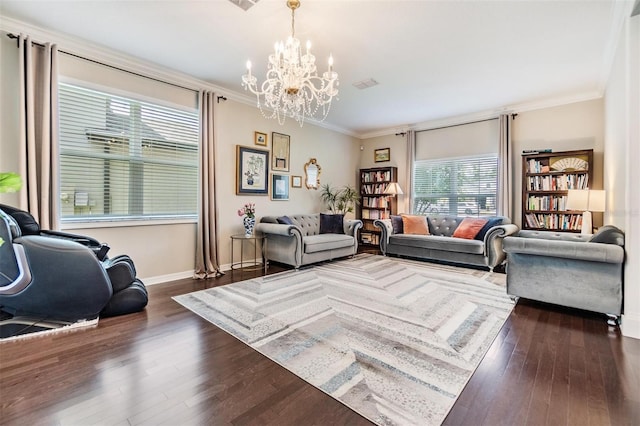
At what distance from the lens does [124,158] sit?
11.6 feet

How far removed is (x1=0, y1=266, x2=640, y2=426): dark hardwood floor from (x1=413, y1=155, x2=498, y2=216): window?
338cm

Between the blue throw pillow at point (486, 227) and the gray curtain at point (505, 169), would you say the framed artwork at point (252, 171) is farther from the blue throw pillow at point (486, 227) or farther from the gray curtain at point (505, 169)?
the gray curtain at point (505, 169)

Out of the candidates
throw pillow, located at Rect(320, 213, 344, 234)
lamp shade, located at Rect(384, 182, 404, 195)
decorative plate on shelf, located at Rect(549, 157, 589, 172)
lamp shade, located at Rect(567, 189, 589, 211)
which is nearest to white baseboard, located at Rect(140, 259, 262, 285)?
Result: throw pillow, located at Rect(320, 213, 344, 234)

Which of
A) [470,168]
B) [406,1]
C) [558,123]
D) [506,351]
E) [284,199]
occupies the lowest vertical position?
[506,351]

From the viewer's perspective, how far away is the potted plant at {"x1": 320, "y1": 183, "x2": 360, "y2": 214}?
20.5ft

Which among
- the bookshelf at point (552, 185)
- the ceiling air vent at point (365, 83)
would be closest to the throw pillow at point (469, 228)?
the bookshelf at point (552, 185)

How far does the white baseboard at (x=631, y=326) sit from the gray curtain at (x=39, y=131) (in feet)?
17.5

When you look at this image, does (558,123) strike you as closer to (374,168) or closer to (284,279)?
(374,168)

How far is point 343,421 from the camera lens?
136 centimetres

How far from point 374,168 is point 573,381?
17.6ft

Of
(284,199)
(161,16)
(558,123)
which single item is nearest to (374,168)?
(284,199)

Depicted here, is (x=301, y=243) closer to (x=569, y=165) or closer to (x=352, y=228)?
(x=352, y=228)

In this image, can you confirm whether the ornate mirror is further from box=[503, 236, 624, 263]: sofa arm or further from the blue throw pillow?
box=[503, 236, 624, 263]: sofa arm

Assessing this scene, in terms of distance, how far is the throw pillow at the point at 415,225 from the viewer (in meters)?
5.50
